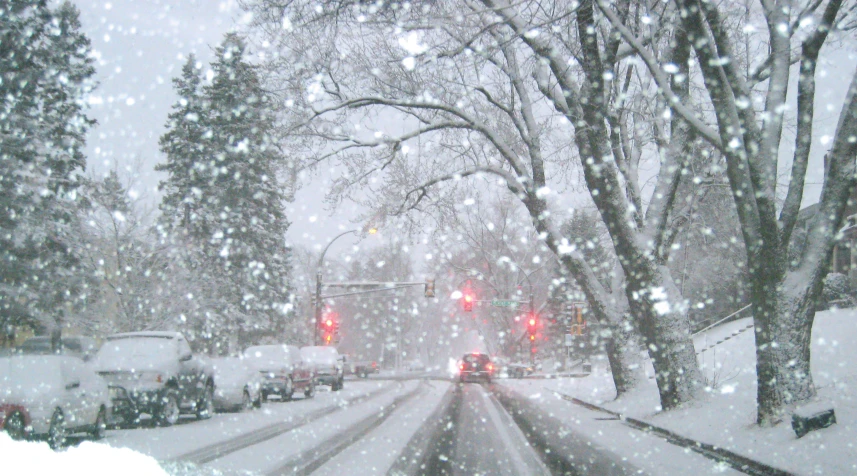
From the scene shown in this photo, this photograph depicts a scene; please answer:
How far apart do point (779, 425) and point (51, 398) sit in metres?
10.6

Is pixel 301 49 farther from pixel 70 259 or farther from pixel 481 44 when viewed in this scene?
pixel 70 259

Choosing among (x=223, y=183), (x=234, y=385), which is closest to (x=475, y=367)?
(x=223, y=183)

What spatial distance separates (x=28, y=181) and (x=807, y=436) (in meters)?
22.7

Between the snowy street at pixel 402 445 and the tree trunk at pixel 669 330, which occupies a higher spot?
the tree trunk at pixel 669 330

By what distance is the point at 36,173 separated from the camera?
23234mm

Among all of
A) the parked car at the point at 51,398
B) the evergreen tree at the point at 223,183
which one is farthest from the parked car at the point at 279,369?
the evergreen tree at the point at 223,183

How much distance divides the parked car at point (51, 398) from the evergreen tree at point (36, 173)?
1307 cm

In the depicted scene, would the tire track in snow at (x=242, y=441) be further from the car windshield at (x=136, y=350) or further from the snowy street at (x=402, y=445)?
the car windshield at (x=136, y=350)

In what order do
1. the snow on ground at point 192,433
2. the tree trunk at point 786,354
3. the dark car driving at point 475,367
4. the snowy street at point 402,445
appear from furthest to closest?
the dark car driving at point 475,367 < the snow on ground at point 192,433 < the tree trunk at point 786,354 < the snowy street at point 402,445

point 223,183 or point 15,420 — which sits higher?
point 223,183

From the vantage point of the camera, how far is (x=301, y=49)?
15.0 meters

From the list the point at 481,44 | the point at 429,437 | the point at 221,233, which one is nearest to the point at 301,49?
the point at 481,44

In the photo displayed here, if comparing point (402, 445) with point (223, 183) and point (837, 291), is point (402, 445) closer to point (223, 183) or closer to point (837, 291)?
point (837, 291)

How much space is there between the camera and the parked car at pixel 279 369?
2298 centimetres
